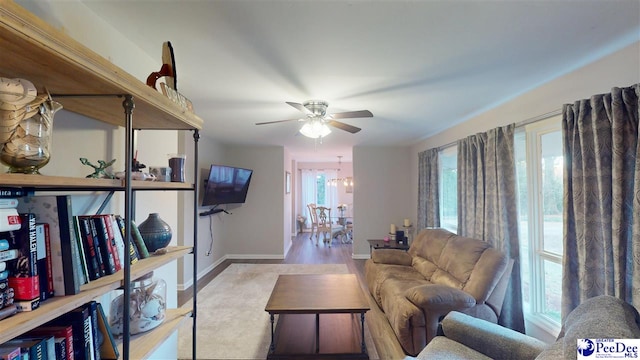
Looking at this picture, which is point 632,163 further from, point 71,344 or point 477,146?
point 71,344

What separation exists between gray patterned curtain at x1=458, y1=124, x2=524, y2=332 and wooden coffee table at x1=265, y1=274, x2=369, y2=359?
1.46 metres

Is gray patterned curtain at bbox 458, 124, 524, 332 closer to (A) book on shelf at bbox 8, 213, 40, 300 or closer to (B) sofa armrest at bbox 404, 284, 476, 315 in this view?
(B) sofa armrest at bbox 404, 284, 476, 315

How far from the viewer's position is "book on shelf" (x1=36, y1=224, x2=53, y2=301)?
2.52ft

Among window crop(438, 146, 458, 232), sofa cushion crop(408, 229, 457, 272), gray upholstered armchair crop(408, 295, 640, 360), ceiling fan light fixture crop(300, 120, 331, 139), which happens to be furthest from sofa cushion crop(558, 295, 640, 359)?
window crop(438, 146, 458, 232)

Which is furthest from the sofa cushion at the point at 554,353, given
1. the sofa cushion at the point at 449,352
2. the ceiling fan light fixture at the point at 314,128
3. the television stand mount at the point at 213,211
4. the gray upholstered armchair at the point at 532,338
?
the television stand mount at the point at 213,211

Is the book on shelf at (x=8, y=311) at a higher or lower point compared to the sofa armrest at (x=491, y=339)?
higher

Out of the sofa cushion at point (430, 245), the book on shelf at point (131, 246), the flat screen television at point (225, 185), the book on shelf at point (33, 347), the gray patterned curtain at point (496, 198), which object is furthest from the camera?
the flat screen television at point (225, 185)

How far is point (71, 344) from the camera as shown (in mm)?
858

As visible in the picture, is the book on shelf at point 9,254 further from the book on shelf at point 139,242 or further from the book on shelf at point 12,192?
the book on shelf at point 139,242

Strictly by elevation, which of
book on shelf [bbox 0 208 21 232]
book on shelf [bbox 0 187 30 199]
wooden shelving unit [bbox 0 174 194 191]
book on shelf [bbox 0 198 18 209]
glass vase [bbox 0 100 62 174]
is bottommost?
book on shelf [bbox 0 208 21 232]

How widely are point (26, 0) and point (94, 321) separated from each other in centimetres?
119

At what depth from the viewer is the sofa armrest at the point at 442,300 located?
2.20m

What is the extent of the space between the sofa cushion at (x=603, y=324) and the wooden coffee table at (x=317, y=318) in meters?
1.42

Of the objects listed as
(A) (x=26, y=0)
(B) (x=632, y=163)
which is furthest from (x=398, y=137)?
(A) (x=26, y=0)
